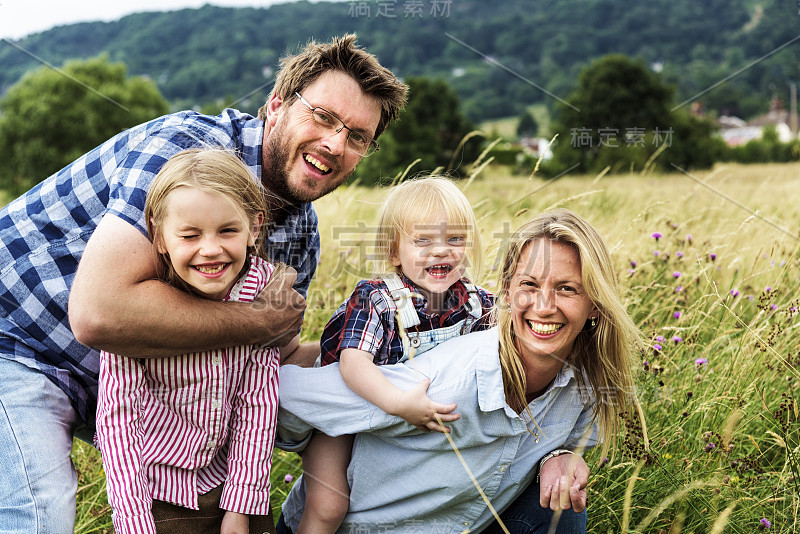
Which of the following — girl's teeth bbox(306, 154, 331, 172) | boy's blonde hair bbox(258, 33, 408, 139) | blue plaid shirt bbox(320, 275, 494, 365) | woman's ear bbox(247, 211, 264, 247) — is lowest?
blue plaid shirt bbox(320, 275, 494, 365)

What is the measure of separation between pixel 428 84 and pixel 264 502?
80.4 feet

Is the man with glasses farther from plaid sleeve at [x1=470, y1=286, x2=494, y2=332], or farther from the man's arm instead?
plaid sleeve at [x1=470, y1=286, x2=494, y2=332]

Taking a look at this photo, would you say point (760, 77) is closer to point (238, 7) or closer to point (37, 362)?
point (238, 7)

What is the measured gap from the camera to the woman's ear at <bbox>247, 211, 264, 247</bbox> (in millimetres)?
2014

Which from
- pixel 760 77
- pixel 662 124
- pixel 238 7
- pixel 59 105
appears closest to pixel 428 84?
pixel 662 124

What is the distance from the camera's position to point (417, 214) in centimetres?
229

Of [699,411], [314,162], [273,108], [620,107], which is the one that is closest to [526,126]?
[620,107]

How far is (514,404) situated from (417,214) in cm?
74

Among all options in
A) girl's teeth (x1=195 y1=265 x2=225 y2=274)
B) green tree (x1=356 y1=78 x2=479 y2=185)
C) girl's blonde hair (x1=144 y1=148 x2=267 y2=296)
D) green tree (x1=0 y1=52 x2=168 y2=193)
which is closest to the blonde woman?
girl's teeth (x1=195 y1=265 x2=225 y2=274)

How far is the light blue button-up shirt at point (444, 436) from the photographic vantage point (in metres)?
1.89

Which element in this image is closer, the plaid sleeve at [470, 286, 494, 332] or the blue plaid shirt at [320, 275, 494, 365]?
the blue plaid shirt at [320, 275, 494, 365]

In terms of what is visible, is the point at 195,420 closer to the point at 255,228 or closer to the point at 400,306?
the point at 255,228

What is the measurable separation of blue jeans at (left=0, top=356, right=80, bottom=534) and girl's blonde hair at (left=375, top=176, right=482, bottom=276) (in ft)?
3.81

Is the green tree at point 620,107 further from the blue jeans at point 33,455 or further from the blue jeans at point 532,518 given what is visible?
the blue jeans at point 33,455
